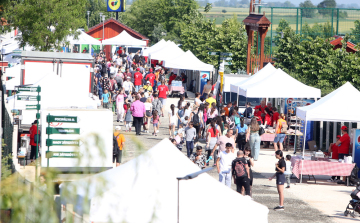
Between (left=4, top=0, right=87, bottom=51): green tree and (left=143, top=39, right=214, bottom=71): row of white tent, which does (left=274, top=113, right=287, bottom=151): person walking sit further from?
(left=4, top=0, right=87, bottom=51): green tree

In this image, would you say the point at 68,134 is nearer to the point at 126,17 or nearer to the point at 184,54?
the point at 184,54

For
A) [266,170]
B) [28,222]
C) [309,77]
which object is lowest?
[266,170]

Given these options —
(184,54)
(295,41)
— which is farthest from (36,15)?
(295,41)

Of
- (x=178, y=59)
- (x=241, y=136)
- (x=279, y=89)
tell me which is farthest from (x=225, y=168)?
(x=178, y=59)

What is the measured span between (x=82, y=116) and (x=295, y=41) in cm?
1923

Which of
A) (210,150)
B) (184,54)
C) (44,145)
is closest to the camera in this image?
(44,145)

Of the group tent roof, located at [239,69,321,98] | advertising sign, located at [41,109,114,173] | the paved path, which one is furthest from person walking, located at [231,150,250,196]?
tent roof, located at [239,69,321,98]

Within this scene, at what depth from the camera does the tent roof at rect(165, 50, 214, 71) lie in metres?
31.0

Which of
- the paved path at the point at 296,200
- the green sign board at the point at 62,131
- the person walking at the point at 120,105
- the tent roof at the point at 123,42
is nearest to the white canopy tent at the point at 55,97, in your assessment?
the paved path at the point at 296,200

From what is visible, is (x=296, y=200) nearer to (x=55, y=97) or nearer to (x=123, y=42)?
(x=55, y=97)

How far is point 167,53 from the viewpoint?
117ft

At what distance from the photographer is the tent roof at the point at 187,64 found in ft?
102

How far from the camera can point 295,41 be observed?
2966cm

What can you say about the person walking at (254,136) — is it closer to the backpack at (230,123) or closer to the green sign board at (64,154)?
the backpack at (230,123)
